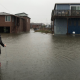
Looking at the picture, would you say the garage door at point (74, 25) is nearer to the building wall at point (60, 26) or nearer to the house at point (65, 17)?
the house at point (65, 17)

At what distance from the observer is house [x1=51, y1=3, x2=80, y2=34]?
85.3 feet

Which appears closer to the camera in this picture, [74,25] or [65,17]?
[65,17]

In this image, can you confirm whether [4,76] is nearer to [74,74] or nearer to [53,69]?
[53,69]

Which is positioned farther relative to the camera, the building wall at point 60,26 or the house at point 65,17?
the building wall at point 60,26

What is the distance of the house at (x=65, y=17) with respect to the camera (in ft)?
85.3

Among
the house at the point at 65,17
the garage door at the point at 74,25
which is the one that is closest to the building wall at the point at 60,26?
the house at the point at 65,17

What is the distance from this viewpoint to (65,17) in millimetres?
25953

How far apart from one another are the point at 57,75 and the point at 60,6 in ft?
80.1

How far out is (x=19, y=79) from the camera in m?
4.15

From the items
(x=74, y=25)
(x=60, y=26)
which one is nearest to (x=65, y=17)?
(x=60, y=26)

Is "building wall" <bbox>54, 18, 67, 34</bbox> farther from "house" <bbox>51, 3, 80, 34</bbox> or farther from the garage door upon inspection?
the garage door

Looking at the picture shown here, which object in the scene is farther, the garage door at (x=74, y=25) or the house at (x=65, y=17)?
the garage door at (x=74, y=25)

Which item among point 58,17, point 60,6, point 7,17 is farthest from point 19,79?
point 7,17

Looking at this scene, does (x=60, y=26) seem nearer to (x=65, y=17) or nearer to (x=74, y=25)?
(x=65, y=17)
